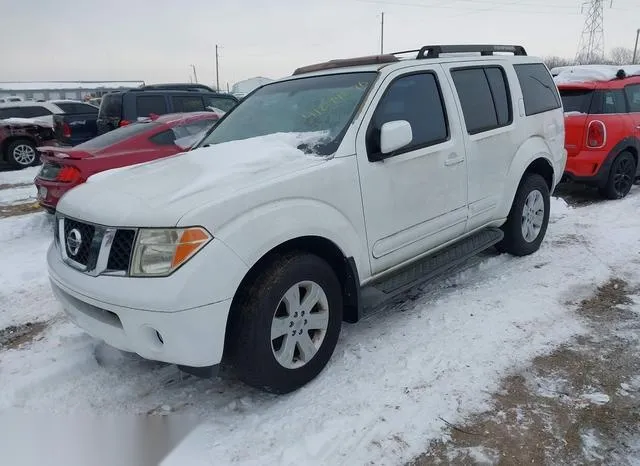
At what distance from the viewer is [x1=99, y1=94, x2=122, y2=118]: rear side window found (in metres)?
10.7

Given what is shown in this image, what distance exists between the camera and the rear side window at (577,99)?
24.5ft

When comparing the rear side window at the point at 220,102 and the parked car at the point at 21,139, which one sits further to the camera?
the parked car at the point at 21,139

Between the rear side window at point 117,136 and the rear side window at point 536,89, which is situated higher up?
the rear side window at point 536,89

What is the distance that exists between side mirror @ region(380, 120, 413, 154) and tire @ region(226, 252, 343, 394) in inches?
34.4

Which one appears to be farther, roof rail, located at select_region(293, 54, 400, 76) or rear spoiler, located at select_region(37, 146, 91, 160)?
rear spoiler, located at select_region(37, 146, 91, 160)

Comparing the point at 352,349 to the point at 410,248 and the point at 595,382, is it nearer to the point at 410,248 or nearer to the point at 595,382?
the point at 410,248

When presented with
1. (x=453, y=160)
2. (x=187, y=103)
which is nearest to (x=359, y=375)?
(x=453, y=160)

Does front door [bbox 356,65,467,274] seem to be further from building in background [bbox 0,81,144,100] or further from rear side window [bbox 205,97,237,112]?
building in background [bbox 0,81,144,100]

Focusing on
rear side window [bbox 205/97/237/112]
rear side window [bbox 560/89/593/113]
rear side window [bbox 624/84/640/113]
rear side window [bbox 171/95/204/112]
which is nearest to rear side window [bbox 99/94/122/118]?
rear side window [bbox 171/95/204/112]

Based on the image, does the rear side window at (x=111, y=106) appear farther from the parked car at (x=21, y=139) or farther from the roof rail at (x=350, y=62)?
the roof rail at (x=350, y=62)

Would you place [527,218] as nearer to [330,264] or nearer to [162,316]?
[330,264]

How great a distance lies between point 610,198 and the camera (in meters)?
7.55

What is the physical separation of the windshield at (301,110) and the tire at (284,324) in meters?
0.84

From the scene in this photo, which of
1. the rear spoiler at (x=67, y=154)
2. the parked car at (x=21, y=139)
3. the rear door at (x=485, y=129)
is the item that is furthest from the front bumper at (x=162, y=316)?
the parked car at (x=21, y=139)
